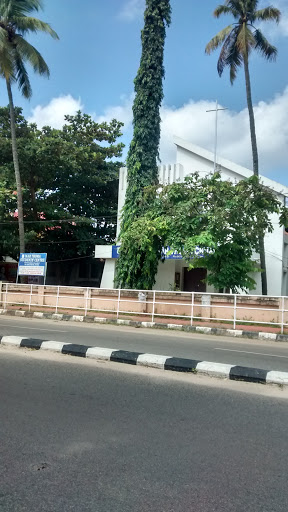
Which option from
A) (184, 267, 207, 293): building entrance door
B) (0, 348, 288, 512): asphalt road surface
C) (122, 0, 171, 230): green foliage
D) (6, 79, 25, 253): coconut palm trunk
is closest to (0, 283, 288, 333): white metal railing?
(6, 79, 25, 253): coconut palm trunk

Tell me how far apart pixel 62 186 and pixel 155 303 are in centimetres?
1731

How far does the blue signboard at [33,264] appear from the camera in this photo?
20.1 metres

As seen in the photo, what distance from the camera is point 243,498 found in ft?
9.43

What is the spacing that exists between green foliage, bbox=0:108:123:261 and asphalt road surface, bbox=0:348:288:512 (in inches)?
815

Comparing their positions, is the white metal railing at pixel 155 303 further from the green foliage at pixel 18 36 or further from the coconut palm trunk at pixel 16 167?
the green foliage at pixel 18 36

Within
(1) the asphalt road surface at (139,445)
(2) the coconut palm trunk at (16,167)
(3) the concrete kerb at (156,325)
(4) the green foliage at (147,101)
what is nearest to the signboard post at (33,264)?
(2) the coconut palm trunk at (16,167)

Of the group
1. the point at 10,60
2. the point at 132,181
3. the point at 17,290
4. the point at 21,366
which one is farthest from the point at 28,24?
the point at 21,366

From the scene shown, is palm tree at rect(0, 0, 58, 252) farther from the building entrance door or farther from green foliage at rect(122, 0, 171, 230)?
the building entrance door

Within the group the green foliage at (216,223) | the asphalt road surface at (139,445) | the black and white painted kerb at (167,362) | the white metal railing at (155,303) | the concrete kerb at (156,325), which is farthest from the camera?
the green foliage at (216,223)

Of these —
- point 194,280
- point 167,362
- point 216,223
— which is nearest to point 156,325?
point 216,223

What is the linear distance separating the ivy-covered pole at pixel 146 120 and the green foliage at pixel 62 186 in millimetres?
7289

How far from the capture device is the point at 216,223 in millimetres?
15102

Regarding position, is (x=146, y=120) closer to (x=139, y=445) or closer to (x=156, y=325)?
(x=156, y=325)

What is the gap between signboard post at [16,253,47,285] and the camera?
20.0 meters
